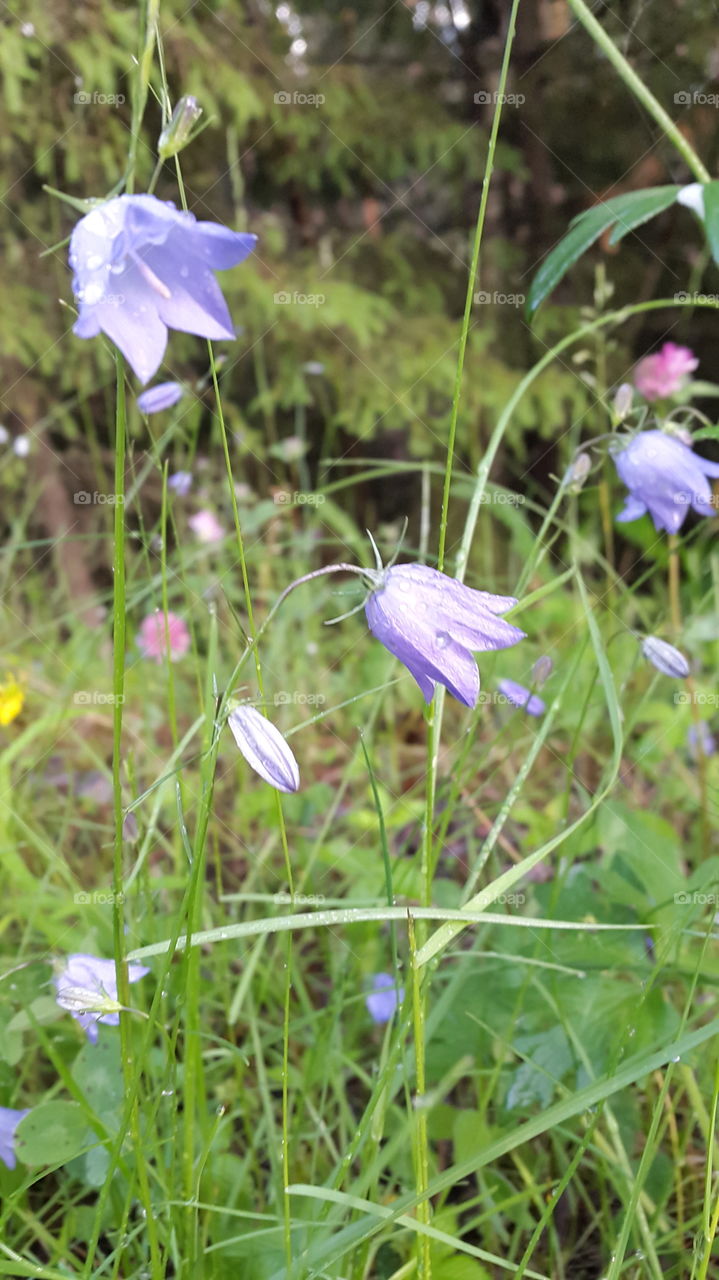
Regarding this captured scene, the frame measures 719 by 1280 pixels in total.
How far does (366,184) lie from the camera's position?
355 centimetres

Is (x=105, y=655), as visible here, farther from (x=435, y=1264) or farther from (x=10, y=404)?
(x=435, y=1264)

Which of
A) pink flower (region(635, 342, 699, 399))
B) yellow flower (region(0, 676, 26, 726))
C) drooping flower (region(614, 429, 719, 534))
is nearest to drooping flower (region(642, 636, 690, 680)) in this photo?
drooping flower (region(614, 429, 719, 534))

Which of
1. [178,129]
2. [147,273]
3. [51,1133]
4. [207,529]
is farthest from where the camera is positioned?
[207,529]

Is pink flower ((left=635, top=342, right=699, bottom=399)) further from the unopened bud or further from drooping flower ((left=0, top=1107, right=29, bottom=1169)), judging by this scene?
drooping flower ((left=0, top=1107, right=29, bottom=1169))

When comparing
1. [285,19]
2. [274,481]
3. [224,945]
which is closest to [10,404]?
[274,481]

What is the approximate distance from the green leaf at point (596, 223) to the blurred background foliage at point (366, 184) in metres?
1.74

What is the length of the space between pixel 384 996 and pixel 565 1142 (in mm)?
267

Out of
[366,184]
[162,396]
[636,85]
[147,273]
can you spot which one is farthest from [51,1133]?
[366,184]

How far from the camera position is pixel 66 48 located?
8.31 ft

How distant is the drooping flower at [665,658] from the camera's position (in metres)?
0.99

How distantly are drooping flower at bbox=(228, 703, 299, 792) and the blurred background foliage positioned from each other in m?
2.10

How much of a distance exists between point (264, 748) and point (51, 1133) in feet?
1.38

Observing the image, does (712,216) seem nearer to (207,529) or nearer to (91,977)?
(91,977)

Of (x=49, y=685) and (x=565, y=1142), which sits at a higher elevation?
(x=565, y=1142)
